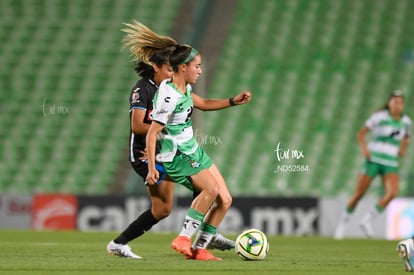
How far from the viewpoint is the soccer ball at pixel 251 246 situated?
29.1 feet

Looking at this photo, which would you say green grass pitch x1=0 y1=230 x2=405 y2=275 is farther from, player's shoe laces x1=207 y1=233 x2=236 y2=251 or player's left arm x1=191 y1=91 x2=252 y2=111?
player's left arm x1=191 y1=91 x2=252 y2=111

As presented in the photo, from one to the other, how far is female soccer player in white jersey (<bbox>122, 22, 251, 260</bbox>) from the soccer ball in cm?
26

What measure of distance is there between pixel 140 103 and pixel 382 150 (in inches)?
272

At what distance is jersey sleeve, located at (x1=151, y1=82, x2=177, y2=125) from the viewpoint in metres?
8.49

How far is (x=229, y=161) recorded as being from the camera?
62.3 ft

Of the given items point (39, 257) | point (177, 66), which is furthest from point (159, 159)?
point (39, 257)

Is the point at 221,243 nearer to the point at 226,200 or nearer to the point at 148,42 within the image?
the point at 226,200

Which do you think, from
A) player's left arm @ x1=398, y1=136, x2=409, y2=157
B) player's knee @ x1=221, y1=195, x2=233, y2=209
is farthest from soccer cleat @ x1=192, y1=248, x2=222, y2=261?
player's left arm @ x1=398, y1=136, x2=409, y2=157

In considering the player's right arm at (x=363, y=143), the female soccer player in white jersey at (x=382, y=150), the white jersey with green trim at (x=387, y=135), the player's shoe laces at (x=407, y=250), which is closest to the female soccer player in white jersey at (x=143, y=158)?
the player's shoe laces at (x=407, y=250)

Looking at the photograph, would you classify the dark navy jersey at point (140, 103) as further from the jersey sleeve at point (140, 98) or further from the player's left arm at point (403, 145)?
the player's left arm at point (403, 145)

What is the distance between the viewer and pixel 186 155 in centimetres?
869

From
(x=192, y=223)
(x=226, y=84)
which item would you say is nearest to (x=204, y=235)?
(x=192, y=223)

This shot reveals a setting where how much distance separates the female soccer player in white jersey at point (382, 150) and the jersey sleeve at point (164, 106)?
22.8 ft

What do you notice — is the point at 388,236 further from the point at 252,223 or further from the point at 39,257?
the point at 39,257
